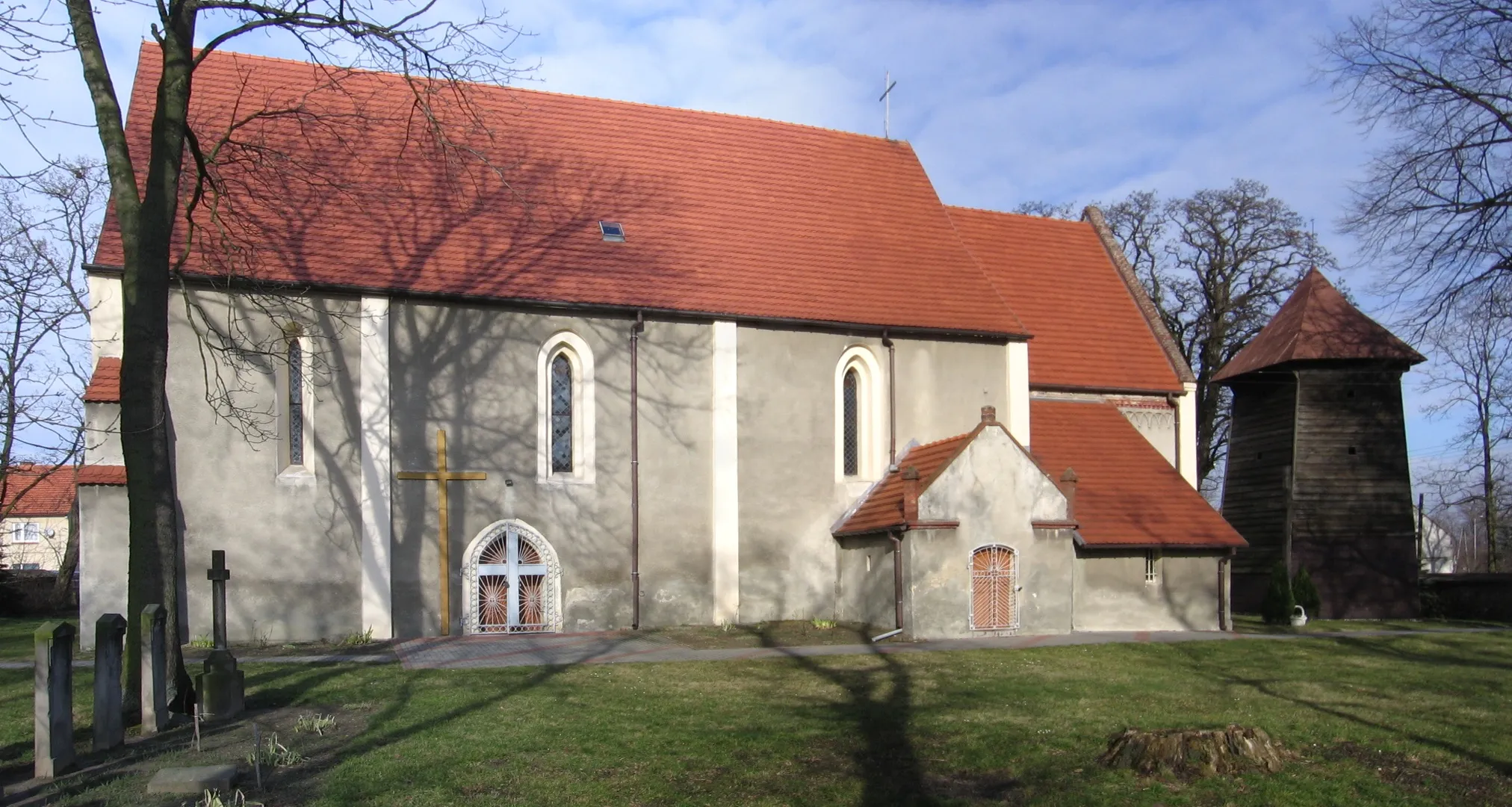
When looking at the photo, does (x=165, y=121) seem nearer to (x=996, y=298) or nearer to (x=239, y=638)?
(x=239, y=638)

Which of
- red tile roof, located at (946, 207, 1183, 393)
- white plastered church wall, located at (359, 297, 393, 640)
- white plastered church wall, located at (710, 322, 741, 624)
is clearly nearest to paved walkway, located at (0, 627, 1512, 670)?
white plastered church wall, located at (359, 297, 393, 640)

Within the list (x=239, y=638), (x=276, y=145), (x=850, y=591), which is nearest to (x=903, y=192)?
(x=850, y=591)

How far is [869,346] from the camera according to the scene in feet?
75.7

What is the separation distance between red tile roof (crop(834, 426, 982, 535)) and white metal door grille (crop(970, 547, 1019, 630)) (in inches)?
60.1

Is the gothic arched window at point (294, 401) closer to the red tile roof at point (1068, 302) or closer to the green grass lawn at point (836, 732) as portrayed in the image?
the green grass lawn at point (836, 732)

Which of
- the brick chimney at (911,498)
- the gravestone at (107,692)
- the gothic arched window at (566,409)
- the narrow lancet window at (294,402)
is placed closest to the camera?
the gravestone at (107,692)

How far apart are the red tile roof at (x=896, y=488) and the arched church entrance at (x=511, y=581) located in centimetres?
543

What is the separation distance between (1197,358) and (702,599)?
26032 mm

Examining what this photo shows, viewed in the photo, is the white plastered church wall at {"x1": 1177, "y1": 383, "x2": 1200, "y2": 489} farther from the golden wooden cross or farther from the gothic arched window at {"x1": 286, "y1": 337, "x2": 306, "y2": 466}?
the gothic arched window at {"x1": 286, "y1": 337, "x2": 306, "y2": 466}

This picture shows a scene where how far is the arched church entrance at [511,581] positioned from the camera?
19.9 meters

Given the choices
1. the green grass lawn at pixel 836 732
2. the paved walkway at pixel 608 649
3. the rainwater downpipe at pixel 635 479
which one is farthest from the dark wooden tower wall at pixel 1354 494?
the rainwater downpipe at pixel 635 479

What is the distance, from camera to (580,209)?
22438mm

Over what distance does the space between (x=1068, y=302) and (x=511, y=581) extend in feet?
48.5

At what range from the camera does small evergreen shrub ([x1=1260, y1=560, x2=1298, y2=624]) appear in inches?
998
